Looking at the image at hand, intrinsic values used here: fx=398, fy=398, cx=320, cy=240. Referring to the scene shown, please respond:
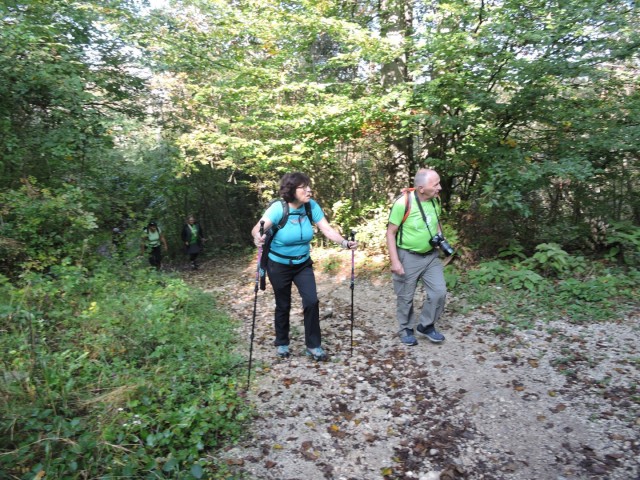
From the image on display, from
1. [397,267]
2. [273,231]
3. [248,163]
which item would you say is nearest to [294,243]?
[273,231]

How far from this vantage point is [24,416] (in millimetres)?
2916

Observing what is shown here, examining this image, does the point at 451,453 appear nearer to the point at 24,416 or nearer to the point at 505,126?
the point at 24,416

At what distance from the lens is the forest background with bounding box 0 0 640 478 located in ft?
11.5

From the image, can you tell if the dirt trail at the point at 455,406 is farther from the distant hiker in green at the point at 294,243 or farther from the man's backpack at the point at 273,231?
the man's backpack at the point at 273,231

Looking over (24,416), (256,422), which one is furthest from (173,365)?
(24,416)

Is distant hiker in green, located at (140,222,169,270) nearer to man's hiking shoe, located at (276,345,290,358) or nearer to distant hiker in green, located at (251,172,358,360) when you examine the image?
man's hiking shoe, located at (276,345,290,358)

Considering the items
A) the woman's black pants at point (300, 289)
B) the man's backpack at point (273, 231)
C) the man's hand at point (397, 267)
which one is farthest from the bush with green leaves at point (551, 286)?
the man's backpack at point (273, 231)

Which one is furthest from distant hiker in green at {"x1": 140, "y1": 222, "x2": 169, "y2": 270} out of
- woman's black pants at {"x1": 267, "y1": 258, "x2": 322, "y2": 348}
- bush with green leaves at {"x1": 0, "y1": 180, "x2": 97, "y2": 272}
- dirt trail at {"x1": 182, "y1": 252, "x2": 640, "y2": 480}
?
woman's black pants at {"x1": 267, "y1": 258, "x2": 322, "y2": 348}

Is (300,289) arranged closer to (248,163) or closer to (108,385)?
(108,385)

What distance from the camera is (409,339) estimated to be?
541 cm

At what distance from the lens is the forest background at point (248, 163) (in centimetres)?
350

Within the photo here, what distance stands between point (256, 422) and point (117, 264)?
5199 millimetres

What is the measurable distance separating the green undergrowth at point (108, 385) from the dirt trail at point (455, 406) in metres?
0.43

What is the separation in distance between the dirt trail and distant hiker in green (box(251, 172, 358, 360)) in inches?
26.6
